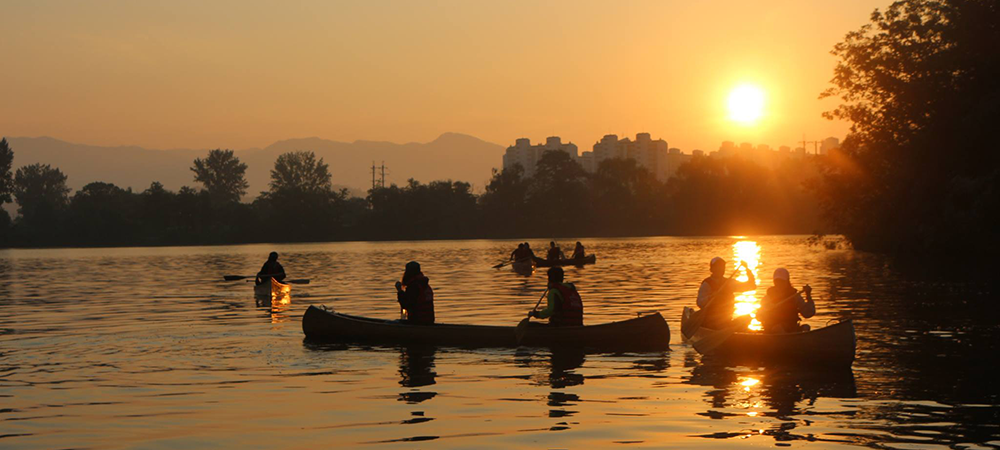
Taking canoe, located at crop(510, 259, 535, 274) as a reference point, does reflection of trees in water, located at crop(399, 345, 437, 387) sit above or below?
below

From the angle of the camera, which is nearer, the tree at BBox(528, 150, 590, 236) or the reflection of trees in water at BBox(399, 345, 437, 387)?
the reflection of trees in water at BBox(399, 345, 437, 387)

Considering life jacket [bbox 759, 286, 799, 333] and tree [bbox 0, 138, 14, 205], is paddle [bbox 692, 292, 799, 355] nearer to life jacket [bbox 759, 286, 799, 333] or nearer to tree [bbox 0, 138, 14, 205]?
life jacket [bbox 759, 286, 799, 333]

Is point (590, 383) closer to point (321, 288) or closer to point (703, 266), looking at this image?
point (321, 288)

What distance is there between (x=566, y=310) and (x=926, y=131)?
3456cm

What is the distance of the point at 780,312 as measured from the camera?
Result: 18344 mm

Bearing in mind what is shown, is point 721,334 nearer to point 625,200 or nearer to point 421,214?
point 421,214

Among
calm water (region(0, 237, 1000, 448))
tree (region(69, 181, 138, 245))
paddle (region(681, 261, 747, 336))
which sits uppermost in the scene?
tree (region(69, 181, 138, 245))

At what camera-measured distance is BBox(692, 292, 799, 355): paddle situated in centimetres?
1870

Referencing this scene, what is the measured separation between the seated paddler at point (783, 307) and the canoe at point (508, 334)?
99.2 inches

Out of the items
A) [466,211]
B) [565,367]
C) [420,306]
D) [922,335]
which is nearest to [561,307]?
[565,367]

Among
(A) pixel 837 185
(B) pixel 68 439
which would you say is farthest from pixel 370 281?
(B) pixel 68 439

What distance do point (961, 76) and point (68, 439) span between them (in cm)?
4596

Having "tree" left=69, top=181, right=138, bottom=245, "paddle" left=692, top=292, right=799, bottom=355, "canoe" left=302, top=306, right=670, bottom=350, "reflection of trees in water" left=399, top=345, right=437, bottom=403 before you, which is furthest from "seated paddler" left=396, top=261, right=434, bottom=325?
"tree" left=69, top=181, right=138, bottom=245

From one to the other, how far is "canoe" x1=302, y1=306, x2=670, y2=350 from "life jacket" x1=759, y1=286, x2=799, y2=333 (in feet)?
8.26
